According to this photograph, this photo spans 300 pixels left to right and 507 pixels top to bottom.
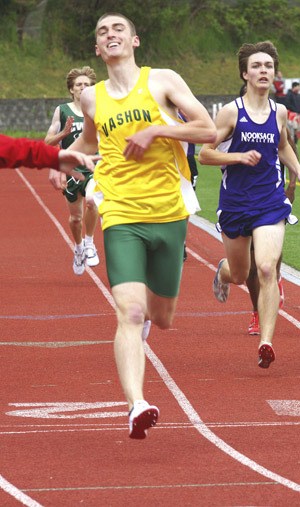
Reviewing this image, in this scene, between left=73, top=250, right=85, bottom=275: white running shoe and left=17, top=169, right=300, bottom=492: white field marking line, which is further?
left=73, top=250, right=85, bottom=275: white running shoe

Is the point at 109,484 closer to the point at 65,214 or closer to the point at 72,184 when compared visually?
the point at 72,184

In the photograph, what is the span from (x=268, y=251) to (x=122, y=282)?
7.32 ft

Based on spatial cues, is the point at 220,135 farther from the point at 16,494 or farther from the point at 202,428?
the point at 16,494

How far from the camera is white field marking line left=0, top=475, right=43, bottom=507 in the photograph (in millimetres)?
5699

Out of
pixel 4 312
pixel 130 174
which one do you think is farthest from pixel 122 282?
pixel 4 312

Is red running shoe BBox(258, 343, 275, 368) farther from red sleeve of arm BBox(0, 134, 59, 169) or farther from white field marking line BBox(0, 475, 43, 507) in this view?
red sleeve of arm BBox(0, 134, 59, 169)

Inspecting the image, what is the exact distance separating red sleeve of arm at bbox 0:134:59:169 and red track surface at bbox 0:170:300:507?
138 cm

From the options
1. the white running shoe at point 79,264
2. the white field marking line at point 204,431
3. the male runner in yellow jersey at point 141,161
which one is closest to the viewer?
the white field marking line at point 204,431

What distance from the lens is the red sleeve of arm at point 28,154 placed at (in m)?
5.66

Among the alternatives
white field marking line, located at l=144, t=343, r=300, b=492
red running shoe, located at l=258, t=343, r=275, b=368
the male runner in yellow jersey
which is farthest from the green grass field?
the male runner in yellow jersey

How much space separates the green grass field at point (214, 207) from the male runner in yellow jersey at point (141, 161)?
7601mm

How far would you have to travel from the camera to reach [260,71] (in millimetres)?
9172

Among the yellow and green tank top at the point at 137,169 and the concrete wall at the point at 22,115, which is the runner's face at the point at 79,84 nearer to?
the yellow and green tank top at the point at 137,169

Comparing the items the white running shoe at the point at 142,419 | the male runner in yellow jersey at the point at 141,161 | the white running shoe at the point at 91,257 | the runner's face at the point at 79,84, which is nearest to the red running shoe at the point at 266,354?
the male runner in yellow jersey at the point at 141,161
